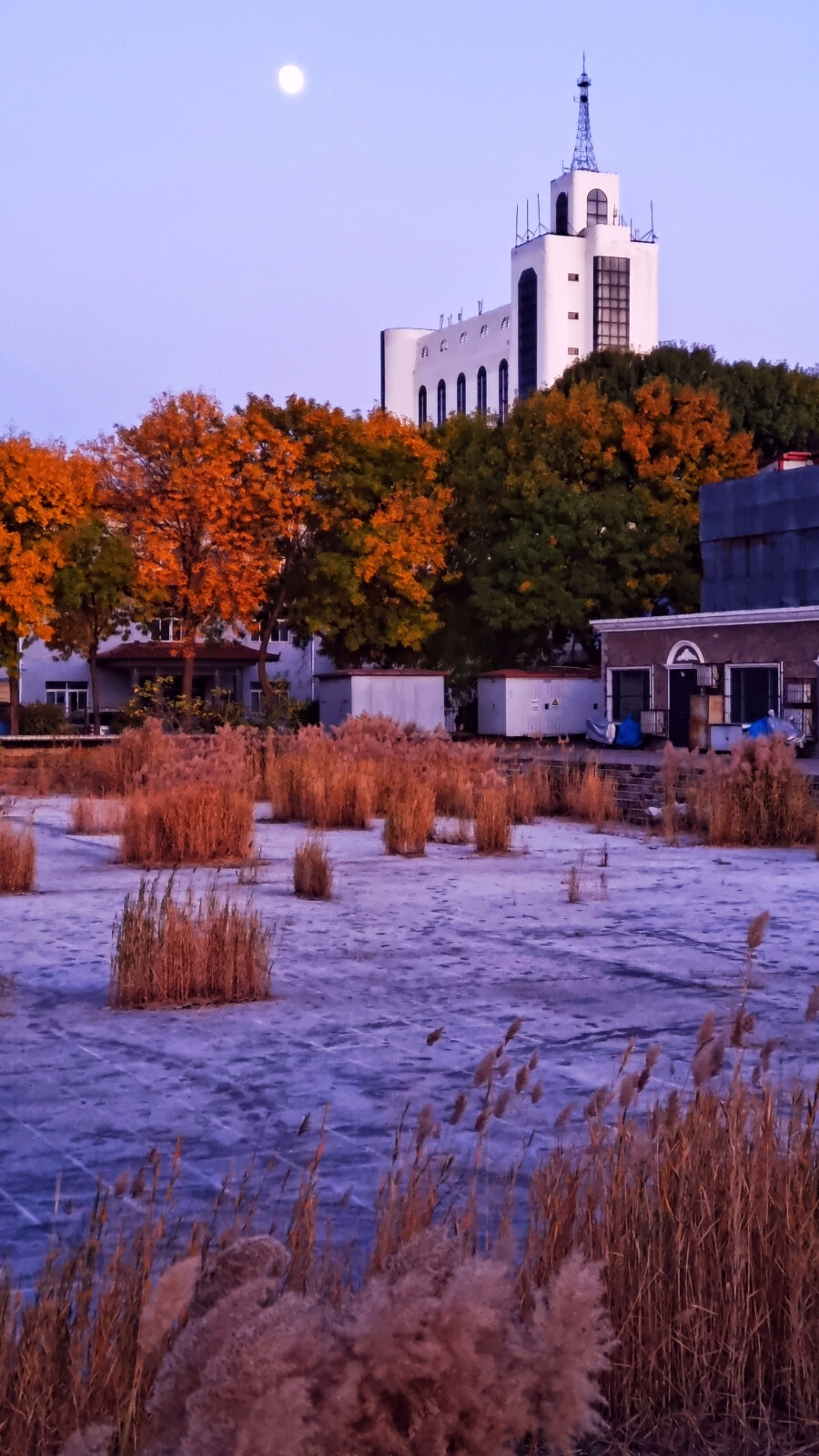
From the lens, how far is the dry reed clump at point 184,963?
295 inches

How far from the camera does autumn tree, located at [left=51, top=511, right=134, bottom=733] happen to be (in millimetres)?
46688

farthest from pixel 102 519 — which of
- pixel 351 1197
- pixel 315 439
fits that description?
pixel 351 1197

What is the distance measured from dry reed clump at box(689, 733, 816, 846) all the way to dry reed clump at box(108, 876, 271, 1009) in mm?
8845

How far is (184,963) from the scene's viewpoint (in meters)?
7.61

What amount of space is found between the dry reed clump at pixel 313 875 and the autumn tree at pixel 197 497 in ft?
97.3

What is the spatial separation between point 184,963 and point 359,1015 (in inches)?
37.9

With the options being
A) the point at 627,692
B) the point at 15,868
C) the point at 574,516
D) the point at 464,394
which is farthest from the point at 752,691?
the point at 464,394

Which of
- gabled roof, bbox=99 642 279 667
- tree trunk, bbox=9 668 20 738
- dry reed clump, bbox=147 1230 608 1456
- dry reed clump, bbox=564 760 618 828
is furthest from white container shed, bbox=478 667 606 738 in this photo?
dry reed clump, bbox=147 1230 608 1456

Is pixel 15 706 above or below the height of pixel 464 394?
below

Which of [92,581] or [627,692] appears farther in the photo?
[92,581]

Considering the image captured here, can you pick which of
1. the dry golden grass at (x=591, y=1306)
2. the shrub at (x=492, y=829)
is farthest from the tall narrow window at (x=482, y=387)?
the dry golden grass at (x=591, y=1306)

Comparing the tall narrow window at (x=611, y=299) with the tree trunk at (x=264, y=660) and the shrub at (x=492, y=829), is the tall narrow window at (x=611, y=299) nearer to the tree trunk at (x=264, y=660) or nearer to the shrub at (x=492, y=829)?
the tree trunk at (x=264, y=660)

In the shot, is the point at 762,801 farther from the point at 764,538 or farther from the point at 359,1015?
the point at 764,538

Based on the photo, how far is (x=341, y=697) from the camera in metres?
40.9
